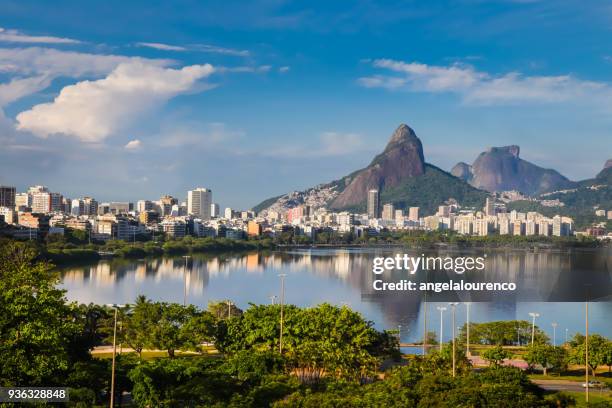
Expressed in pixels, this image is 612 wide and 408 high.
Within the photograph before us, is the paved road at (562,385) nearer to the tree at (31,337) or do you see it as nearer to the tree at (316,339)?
the tree at (316,339)

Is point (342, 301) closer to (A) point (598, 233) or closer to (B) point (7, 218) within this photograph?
(B) point (7, 218)

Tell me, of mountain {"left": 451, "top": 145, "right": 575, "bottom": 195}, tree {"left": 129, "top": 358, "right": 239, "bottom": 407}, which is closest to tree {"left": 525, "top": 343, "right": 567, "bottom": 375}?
tree {"left": 129, "top": 358, "right": 239, "bottom": 407}

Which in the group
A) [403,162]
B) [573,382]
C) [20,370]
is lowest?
[573,382]

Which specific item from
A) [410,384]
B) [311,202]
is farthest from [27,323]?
[311,202]

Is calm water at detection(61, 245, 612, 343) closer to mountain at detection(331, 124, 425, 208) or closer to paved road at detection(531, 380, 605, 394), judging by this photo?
paved road at detection(531, 380, 605, 394)

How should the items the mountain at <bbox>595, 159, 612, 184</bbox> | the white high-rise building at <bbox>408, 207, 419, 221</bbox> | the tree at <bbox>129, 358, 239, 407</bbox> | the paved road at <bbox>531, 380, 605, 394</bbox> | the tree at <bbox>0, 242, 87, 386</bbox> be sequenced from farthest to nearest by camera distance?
1. the mountain at <bbox>595, 159, 612, 184</bbox>
2. the white high-rise building at <bbox>408, 207, 419, 221</bbox>
3. the paved road at <bbox>531, 380, 605, 394</bbox>
4. the tree at <bbox>129, 358, 239, 407</bbox>
5. the tree at <bbox>0, 242, 87, 386</bbox>

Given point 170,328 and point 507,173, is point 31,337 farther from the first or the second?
point 507,173

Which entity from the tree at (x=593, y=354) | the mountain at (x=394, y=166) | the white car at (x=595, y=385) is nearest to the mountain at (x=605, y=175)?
the mountain at (x=394, y=166)
